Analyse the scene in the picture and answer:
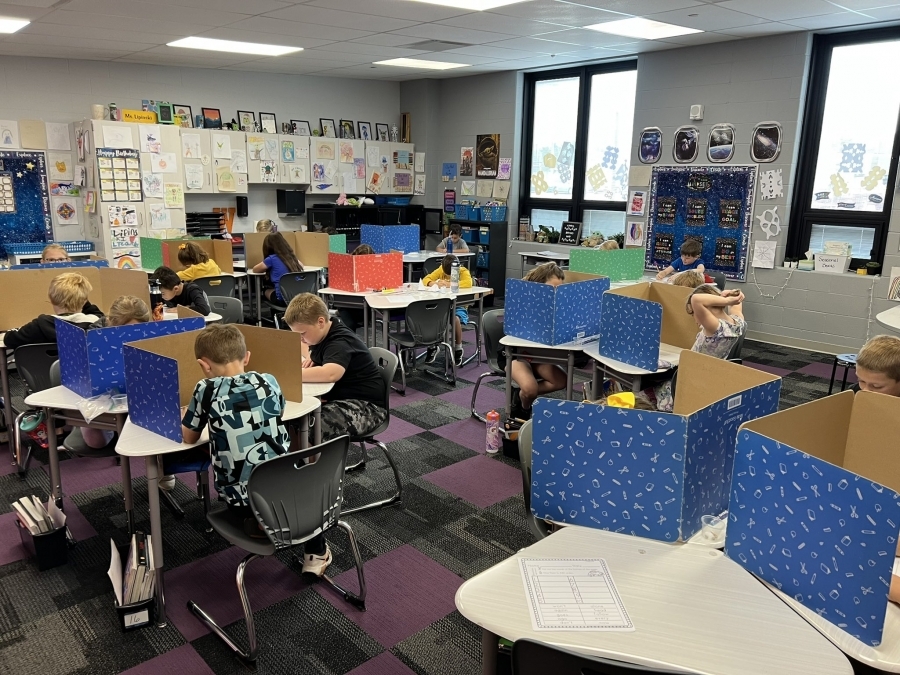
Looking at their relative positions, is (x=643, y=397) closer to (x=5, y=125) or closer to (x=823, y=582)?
(x=823, y=582)

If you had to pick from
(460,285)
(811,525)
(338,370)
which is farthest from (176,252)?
(811,525)

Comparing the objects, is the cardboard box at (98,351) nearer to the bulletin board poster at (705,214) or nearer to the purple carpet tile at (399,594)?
the purple carpet tile at (399,594)

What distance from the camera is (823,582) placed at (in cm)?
155

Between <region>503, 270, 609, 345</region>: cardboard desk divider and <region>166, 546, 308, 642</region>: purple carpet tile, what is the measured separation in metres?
2.05

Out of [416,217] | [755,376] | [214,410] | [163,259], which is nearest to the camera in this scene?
[755,376]

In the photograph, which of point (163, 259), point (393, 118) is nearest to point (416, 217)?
point (393, 118)

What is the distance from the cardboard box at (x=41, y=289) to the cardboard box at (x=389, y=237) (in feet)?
11.8

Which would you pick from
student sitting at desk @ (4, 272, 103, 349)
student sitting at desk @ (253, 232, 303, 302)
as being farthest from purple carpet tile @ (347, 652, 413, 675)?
student sitting at desk @ (253, 232, 303, 302)

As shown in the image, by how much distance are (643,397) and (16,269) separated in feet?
13.7

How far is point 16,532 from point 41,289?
1906 mm

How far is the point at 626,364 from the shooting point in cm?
370

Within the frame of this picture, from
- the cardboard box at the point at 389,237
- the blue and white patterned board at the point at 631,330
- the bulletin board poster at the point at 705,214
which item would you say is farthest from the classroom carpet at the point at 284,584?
the bulletin board poster at the point at 705,214

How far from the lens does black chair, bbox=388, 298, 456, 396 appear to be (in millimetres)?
5109

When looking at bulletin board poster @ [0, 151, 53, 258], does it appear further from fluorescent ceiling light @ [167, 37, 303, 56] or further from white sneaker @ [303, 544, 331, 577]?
white sneaker @ [303, 544, 331, 577]
